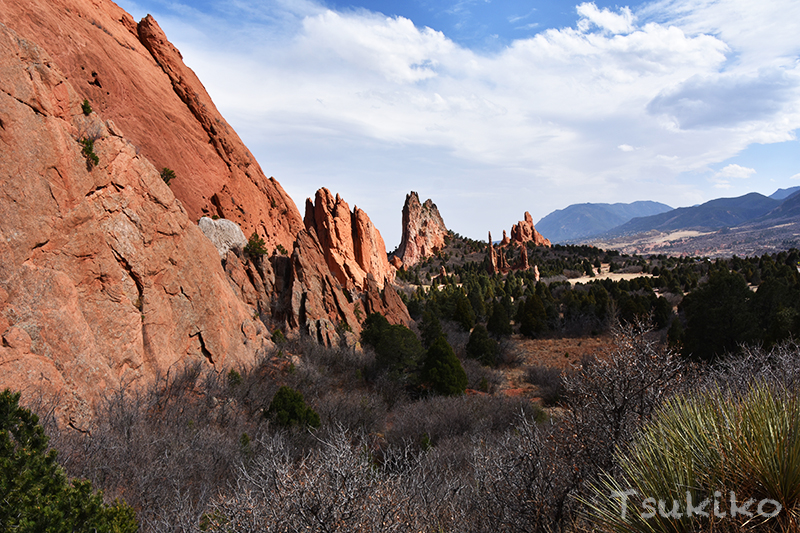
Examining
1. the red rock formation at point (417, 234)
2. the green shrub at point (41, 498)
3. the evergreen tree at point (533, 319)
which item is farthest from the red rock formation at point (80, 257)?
the red rock formation at point (417, 234)

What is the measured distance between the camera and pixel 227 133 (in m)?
34.7

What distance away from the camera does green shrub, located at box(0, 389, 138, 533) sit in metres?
4.11

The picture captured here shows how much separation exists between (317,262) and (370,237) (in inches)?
1015

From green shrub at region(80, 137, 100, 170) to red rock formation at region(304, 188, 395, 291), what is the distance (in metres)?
32.2

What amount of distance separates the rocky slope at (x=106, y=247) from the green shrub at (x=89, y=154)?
36 millimetres

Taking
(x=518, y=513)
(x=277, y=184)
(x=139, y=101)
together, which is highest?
(x=139, y=101)

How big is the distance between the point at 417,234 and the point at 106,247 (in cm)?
9699

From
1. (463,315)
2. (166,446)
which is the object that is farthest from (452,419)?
(463,315)

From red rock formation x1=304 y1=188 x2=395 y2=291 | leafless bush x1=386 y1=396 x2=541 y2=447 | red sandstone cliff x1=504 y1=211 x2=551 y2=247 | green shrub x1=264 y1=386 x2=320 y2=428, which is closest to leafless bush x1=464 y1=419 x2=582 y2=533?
leafless bush x1=386 y1=396 x2=541 y2=447

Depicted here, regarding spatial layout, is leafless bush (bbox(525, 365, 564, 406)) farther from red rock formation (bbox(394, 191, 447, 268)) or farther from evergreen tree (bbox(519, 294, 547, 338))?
red rock formation (bbox(394, 191, 447, 268))

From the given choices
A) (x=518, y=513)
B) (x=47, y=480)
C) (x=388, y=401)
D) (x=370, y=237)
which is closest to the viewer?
(x=47, y=480)

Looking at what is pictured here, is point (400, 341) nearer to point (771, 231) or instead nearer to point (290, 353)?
point (290, 353)

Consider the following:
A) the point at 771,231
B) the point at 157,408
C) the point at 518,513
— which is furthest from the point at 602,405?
the point at 771,231

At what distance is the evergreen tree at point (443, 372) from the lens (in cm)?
1920
